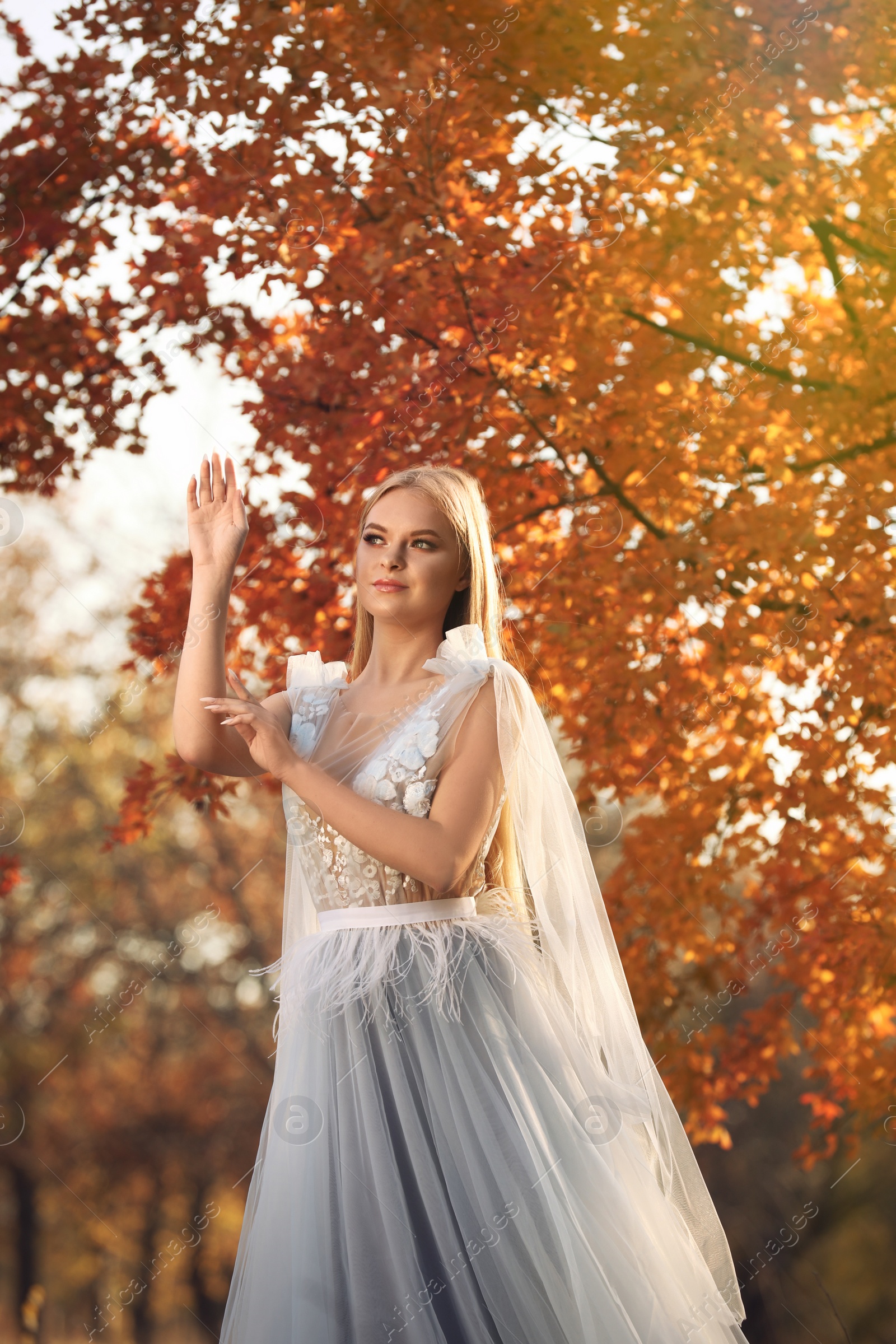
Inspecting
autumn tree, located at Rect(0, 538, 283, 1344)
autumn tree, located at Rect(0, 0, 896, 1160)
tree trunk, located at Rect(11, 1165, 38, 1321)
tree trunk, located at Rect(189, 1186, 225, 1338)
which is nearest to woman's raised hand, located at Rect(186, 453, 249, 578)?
autumn tree, located at Rect(0, 0, 896, 1160)

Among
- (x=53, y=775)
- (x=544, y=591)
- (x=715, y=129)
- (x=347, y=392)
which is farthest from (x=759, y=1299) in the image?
(x=53, y=775)

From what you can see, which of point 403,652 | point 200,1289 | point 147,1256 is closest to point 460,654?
point 403,652

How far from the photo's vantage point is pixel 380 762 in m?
1.93

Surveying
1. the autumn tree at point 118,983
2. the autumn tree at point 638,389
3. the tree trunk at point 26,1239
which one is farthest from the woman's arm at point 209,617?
the tree trunk at point 26,1239

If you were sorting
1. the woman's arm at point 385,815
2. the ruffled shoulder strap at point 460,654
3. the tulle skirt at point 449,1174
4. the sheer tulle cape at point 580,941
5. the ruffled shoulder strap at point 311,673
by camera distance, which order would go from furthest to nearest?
the ruffled shoulder strap at point 311,673 → the ruffled shoulder strap at point 460,654 → the sheer tulle cape at point 580,941 → the woman's arm at point 385,815 → the tulle skirt at point 449,1174

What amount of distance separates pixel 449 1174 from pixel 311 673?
3.28 ft

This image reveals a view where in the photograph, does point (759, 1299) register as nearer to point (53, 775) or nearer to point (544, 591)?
point (544, 591)

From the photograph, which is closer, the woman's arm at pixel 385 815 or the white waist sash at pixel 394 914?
the woman's arm at pixel 385 815

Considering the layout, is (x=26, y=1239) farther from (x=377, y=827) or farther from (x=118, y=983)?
(x=377, y=827)

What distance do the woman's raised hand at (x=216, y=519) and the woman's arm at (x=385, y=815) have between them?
9.7 inches

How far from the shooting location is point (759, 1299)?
541cm

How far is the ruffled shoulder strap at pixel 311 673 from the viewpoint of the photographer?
2.21 m

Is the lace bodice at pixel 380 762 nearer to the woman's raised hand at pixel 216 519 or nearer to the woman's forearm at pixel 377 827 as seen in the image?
the woman's forearm at pixel 377 827

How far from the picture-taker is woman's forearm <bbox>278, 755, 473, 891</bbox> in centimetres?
173
